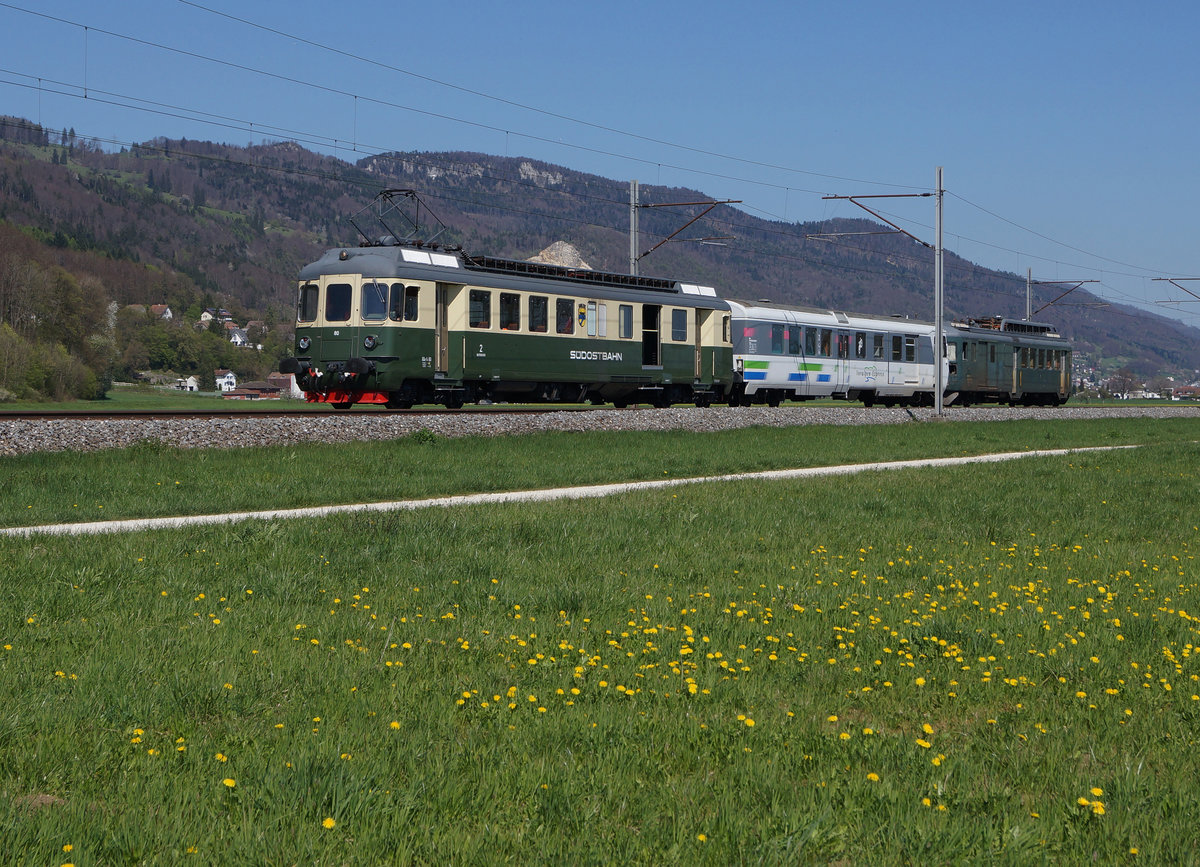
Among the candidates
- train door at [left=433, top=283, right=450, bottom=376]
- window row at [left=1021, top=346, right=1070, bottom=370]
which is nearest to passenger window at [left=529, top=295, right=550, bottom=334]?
train door at [left=433, top=283, right=450, bottom=376]

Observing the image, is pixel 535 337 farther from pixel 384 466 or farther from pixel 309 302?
pixel 384 466

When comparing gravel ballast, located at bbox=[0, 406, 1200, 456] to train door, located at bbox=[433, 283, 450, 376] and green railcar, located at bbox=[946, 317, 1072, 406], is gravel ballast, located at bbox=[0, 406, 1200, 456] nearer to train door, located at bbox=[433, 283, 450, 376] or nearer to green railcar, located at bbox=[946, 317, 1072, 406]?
train door, located at bbox=[433, 283, 450, 376]

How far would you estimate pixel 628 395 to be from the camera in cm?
3284

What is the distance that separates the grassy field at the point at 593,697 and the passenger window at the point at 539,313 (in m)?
17.3

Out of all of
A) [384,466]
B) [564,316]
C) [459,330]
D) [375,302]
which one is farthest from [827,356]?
[384,466]

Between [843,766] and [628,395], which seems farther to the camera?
[628,395]

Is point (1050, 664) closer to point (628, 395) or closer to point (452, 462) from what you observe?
point (452, 462)

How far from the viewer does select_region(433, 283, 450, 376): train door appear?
25828 mm

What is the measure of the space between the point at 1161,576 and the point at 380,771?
7.05 m

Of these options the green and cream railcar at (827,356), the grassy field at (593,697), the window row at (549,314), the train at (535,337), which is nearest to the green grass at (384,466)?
the grassy field at (593,697)

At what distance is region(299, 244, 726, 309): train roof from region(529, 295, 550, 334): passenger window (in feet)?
0.85

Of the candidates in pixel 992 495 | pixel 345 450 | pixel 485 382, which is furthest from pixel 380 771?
pixel 485 382

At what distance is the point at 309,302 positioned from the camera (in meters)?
26.8

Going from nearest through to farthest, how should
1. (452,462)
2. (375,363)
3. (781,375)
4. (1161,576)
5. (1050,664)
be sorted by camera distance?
(1050,664), (1161,576), (452,462), (375,363), (781,375)
